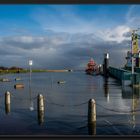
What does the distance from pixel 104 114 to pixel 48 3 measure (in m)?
8.67

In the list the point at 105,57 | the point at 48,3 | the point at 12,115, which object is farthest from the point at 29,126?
the point at 105,57

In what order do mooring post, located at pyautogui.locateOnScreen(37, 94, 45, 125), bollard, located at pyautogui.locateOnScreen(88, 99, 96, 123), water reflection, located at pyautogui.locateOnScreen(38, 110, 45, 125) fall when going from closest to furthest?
bollard, located at pyautogui.locateOnScreen(88, 99, 96, 123), water reflection, located at pyautogui.locateOnScreen(38, 110, 45, 125), mooring post, located at pyautogui.locateOnScreen(37, 94, 45, 125)

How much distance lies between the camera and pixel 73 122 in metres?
11.7

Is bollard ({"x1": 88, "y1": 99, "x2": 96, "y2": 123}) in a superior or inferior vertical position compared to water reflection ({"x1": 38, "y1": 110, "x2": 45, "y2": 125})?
superior

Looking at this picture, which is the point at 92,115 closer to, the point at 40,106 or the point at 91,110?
the point at 91,110

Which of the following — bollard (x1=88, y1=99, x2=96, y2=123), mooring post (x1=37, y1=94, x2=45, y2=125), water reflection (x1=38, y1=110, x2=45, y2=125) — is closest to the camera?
bollard (x1=88, y1=99, x2=96, y2=123)

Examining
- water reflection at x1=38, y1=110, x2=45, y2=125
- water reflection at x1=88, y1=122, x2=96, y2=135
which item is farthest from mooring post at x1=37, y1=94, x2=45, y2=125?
water reflection at x1=88, y1=122, x2=96, y2=135

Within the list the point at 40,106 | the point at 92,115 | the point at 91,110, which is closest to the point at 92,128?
the point at 92,115

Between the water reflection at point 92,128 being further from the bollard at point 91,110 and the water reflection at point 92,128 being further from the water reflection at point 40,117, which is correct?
the water reflection at point 40,117

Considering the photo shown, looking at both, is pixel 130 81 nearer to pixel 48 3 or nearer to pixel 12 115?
pixel 12 115

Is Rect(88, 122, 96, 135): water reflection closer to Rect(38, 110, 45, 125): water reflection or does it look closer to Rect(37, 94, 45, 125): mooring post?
Rect(38, 110, 45, 125): water reflection

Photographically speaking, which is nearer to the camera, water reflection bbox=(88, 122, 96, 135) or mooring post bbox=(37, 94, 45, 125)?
water reflection bbox=(88, 122, 96, 135)

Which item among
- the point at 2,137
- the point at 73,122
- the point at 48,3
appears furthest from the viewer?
the point at 73,122

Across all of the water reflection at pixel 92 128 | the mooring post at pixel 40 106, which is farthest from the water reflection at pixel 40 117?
the water reflection at pixel 92 128
